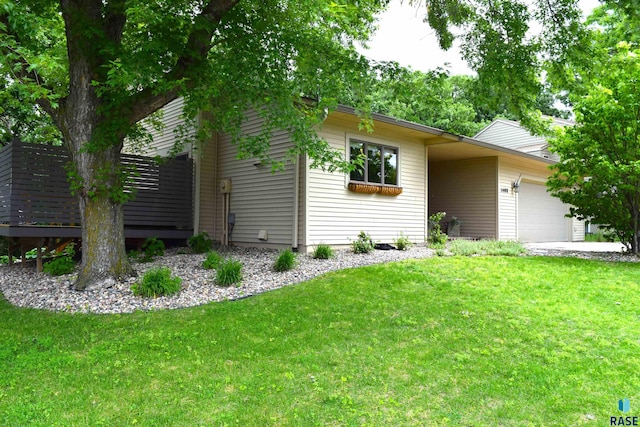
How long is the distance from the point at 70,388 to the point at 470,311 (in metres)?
3.76

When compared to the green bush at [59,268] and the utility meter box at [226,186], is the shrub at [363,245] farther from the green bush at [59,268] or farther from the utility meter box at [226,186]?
the green bush at [59,268]

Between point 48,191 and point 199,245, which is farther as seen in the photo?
point 199,245

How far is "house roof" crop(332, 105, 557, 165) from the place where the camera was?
942 cm

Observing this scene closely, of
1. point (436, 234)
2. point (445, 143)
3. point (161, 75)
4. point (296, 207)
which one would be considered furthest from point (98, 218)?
point (445, 143)

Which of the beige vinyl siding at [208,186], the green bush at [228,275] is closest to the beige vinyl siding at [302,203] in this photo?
the green bush at [228,275]

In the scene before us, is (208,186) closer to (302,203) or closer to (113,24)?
(302,203)

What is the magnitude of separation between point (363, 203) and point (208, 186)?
3.90 m

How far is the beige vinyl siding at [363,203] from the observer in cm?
898

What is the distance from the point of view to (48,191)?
26.3 feet

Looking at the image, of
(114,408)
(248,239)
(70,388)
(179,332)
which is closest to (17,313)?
(179,332)

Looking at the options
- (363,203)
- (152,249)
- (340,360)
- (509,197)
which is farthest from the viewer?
(509,197)

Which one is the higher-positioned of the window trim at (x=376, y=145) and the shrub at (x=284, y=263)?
the window trim at (x=376, y=145)

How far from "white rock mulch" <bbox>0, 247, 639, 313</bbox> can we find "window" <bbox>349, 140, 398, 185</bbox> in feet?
6.18

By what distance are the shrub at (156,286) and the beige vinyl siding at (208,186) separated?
4886 millimetres
